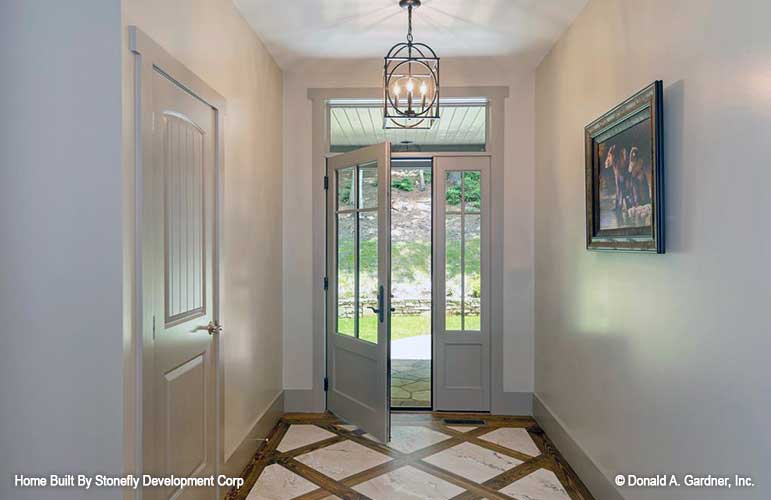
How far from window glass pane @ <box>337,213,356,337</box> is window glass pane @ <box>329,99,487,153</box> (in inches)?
27.0

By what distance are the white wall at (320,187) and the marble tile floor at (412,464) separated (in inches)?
19.2

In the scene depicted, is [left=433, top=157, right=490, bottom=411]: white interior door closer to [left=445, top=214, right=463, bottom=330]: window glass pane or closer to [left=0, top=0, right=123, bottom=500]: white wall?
[left=445, top=214, right=463, bottom=330]: window glass pane

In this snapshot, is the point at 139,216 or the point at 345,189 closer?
the point at 139,216

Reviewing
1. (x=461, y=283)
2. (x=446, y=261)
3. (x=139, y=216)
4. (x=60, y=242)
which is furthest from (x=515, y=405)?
(x=60, y=242)

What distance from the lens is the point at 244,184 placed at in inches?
120

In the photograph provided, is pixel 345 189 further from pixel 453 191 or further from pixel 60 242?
pixel 60 242

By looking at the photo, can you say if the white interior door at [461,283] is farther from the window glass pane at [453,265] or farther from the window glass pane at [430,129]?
the window glass pane at [430,129]

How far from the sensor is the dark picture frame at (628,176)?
196cm

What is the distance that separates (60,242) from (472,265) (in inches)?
117

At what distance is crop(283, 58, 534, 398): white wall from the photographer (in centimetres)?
398

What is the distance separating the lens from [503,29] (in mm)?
3254

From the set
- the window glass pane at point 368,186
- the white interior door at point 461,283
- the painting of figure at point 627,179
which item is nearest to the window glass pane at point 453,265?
the white interior door at point 461,283

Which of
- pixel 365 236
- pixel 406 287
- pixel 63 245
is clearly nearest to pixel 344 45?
pixel 365 236

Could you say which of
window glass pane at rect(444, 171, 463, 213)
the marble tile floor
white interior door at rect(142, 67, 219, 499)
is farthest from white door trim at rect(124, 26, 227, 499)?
window glass pane at rect(444, 171, 463, 213)
